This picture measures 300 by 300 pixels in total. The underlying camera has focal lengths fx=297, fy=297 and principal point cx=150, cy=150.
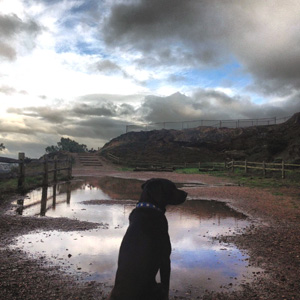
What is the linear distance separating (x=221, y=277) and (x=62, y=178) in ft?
56.3

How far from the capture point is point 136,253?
2658 millimetres

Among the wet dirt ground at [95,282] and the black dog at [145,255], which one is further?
the wet dirt ground at [95,282]

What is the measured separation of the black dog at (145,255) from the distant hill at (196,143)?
4365 centimetres

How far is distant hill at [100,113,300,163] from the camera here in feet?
161

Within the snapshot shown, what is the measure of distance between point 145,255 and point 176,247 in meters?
2.90

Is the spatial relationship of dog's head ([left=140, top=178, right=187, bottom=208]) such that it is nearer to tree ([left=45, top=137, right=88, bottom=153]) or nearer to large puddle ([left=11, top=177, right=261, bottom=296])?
large puddle ([left=11, top=177, right=261, bottom=296])

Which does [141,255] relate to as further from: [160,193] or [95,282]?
[95,282]

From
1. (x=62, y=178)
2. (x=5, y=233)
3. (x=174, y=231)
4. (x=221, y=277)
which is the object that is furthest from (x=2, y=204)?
(x=62, y=178)

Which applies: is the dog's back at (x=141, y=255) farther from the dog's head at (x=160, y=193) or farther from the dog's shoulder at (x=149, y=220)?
the dog's head at (x=160, y=193)

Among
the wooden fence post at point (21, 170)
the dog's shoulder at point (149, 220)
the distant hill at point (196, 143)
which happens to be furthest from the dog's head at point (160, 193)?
the distant hill at point (196, 143)

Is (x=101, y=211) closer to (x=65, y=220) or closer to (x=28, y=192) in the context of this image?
(x=65, y=220)

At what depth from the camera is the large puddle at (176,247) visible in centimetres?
406

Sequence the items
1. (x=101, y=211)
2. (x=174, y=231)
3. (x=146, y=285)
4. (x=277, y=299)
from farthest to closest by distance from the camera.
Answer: (x=101, y=211) < (x=174, y=231) < (x=277, y=299) < (x=146, y=285)

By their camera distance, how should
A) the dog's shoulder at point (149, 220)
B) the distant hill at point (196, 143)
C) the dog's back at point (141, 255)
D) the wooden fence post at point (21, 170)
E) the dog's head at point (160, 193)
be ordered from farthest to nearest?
the distant hill at point (196, 143), the wooden fence post at point (21, 170), the dog's head at point (160, 193), the dog's shoulder at point (149, 220), the dog's back at point (141, 255)
